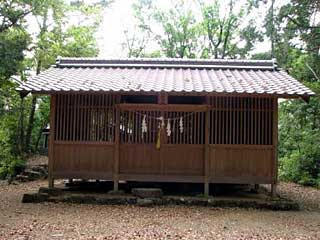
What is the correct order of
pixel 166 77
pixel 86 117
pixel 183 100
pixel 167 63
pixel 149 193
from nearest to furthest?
pixel 149 193
pixel 86 117
pixel 183 100
pixel 166 77
pixel 167 63

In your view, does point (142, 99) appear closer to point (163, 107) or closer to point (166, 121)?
point (163, 107)

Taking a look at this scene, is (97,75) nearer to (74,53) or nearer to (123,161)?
(123,161)

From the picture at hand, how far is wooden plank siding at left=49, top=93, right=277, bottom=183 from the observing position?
11172 mm

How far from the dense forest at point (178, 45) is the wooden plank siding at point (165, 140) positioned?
197 centimetres

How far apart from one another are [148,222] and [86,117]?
409 cm

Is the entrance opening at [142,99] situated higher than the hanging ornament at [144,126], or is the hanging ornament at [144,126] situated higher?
the entrance opening at [142,99]

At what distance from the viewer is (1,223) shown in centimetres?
797

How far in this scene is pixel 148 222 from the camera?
8500mm

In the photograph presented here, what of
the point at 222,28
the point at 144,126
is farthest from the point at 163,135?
the point at 222,28

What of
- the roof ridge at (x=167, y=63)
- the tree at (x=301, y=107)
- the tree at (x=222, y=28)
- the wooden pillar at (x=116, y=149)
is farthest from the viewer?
the tree at (x=222, y=28)

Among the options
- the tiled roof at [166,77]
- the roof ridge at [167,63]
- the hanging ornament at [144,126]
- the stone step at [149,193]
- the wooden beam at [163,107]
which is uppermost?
the roof ridge at [167,63]

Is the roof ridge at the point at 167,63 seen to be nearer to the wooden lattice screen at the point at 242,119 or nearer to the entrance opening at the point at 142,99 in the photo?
the entrance opening at the point at 142,99

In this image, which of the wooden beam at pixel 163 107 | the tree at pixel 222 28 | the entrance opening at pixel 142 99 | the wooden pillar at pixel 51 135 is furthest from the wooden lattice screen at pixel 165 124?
the tree at pixel 222 28

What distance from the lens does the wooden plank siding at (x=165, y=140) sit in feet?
36.7
